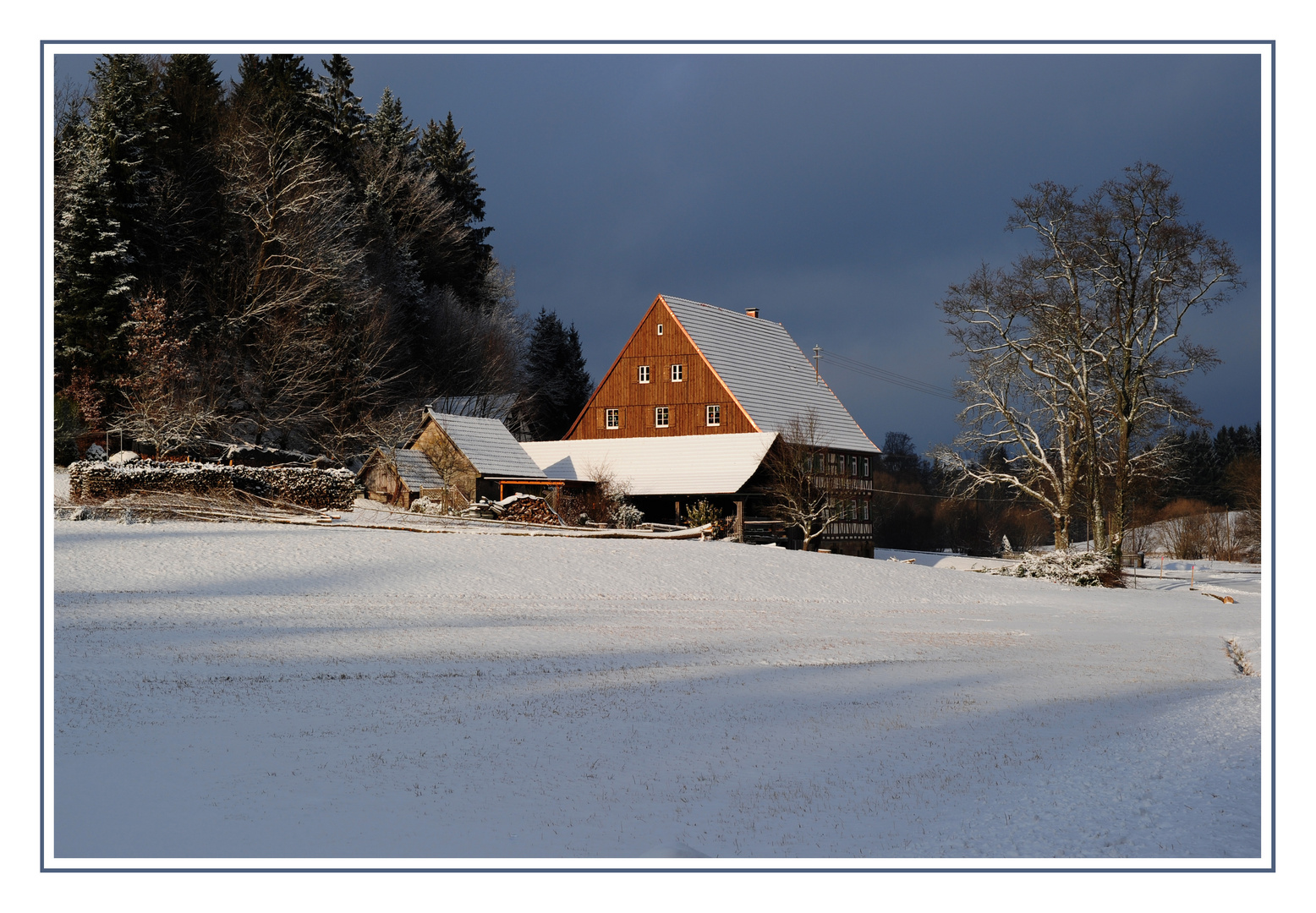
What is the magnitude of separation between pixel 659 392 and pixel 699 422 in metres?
2.83

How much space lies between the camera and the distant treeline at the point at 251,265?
37.8 metres

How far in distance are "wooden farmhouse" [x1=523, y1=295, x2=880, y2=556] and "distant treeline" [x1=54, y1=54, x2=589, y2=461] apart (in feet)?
31.3

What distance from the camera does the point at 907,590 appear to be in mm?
28656

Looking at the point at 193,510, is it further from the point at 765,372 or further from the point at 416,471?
the point at 765,372

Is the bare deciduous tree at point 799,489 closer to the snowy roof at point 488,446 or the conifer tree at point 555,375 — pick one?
the snowy roof at point 488,446

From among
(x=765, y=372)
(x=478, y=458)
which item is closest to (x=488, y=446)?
(x=478, y=458)

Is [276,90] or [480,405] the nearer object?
[276,90]

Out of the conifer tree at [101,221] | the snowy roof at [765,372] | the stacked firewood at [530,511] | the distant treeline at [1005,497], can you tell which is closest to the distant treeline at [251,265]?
the conifer tree at [101,221]

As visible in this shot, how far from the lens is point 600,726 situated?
10742mm

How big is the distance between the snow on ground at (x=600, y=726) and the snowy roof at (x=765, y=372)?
28.2 meters

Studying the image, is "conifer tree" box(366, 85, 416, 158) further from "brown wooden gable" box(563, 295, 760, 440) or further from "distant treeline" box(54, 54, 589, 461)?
"brown wooden gable" box(563, 295, 760, 440)

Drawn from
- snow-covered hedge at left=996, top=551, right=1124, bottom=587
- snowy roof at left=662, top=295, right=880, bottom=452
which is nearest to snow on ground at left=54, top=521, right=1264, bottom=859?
snow-covered hedge at left=996, top=551, right=1124, bottom=587

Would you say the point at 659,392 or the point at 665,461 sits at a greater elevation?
the point at 659,392
